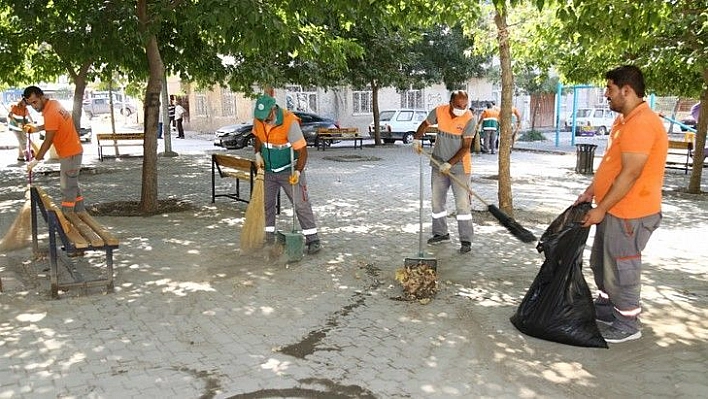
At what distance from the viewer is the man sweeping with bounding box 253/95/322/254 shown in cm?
637

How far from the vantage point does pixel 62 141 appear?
6.88 meters

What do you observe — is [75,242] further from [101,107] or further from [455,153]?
[101,107]

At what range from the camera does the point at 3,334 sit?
4.49m

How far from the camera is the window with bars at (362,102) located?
30953 millimetres

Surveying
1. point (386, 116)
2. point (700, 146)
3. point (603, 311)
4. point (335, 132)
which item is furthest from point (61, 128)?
point (386, 116)

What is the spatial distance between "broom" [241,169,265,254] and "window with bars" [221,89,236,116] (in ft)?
80.8

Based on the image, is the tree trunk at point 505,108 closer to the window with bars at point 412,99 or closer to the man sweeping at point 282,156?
the man sweeping at point 282,156

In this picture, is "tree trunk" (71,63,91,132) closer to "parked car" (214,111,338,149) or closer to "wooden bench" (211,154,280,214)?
"wooden bench" (211,154,280,214)

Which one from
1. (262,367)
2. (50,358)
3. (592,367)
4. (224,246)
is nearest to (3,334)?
(50,358)

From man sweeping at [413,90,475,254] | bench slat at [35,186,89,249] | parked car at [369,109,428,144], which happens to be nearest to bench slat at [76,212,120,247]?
bench slat at [35,186,89,249]

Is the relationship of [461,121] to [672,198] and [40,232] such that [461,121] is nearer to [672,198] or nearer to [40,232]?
[40,232]

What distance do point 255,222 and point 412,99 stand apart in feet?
86.6

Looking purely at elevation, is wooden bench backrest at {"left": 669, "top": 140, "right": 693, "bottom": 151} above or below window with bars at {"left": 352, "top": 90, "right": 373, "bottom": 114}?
below

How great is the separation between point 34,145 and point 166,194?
747cm
